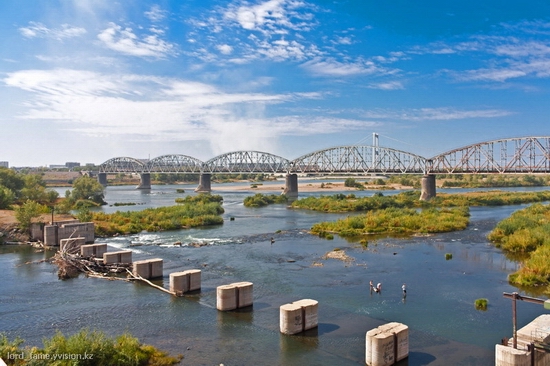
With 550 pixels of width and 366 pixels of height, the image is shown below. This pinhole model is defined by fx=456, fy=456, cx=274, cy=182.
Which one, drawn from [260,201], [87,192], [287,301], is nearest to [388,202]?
[260,201]

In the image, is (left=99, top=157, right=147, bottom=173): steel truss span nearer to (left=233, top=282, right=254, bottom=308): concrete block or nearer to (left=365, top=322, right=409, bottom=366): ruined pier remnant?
(left=233, top=282, right=254, bottom=308): concrete block

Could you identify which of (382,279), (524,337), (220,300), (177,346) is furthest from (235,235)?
(524,337)

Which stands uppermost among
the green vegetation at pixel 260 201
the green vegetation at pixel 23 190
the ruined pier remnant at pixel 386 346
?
the green vegetation at pixel 23 190

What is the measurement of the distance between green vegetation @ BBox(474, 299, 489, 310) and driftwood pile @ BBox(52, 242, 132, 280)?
781 inches

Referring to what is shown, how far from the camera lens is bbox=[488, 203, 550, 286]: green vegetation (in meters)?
25.5

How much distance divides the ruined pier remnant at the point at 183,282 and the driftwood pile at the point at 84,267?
19.0 ft

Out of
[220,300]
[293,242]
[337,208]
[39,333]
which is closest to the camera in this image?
[39,333]

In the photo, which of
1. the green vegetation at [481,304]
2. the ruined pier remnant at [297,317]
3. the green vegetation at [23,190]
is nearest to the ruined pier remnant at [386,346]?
the ruined pier remnant at [297,317]

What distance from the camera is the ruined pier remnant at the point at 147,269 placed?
26.6 meters

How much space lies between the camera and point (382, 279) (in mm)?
26797

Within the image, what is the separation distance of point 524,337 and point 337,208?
5569 centimetres

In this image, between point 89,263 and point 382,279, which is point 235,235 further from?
point 382,279

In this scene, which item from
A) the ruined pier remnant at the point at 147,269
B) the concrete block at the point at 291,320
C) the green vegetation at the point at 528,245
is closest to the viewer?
the concrete block at the point at 291,320

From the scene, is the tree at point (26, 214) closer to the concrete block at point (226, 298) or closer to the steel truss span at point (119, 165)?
the concrete block at point (226, 298)
